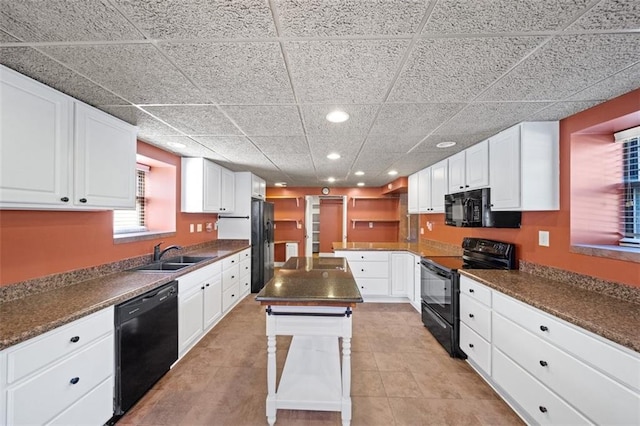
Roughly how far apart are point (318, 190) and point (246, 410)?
5491mm

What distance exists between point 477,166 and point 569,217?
0.97m

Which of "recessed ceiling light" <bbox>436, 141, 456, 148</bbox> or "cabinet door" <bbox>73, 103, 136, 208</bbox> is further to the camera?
"recessed ceiling light" <bbox>436, 141, 456, 148</bbox>

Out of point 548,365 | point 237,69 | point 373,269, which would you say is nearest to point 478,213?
point 548,365

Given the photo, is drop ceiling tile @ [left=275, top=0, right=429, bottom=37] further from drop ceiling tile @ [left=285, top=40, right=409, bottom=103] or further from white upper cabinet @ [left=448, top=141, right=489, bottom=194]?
white upper cabinet @ [left=448, top=141, right=489, bottom=194]

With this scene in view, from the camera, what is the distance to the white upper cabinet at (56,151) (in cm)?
141

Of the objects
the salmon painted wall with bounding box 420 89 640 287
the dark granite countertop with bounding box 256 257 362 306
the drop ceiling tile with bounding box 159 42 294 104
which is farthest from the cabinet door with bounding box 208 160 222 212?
the salmon painted wall with bounding box 420 89 640 287

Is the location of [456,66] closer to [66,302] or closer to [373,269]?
[66,302]

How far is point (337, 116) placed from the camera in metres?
2.05

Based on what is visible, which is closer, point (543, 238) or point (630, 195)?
point (630, 195)

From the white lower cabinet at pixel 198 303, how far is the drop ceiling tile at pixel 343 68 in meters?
2.19

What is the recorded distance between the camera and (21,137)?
1462 millimetres

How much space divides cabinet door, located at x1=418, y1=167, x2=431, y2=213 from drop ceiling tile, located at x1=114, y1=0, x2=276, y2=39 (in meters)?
3.59

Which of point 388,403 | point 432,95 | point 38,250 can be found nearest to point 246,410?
point 388,403

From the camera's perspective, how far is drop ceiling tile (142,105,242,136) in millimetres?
1936
